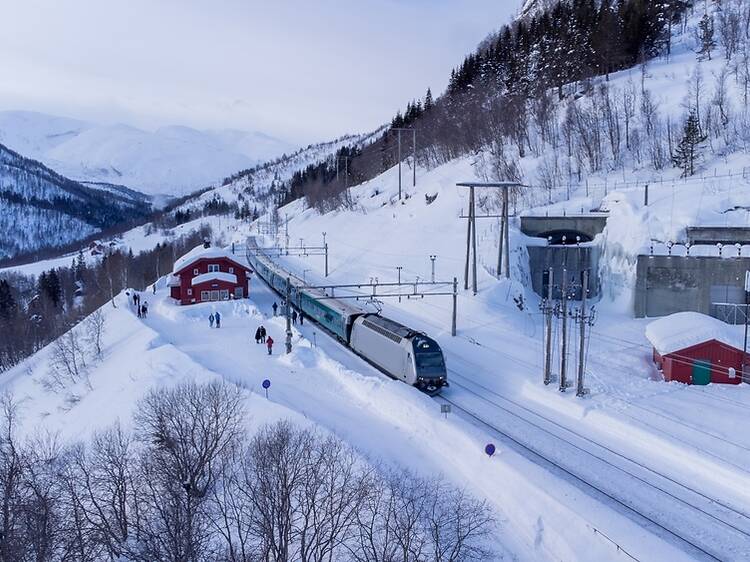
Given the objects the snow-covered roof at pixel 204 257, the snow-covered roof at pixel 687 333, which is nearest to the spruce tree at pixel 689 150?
the snow-covered roof at pixel 687 333

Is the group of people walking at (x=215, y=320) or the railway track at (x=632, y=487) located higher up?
the group of people walking at (x=215, y=320)

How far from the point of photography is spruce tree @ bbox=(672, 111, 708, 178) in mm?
52594

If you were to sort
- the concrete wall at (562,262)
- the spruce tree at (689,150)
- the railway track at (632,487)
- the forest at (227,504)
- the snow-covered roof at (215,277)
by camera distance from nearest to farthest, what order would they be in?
the forest at (227,504)
the railway track at (632,487)
the concrete wall at (562,262)
the snow-covered roof at (215,277)
the spruce tree at (689,150)

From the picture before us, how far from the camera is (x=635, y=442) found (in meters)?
21.5

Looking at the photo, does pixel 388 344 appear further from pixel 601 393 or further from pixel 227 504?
pixel 227 504

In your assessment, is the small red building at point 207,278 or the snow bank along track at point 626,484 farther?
the small red building at point 207,278

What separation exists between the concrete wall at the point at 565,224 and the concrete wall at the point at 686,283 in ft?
24.9

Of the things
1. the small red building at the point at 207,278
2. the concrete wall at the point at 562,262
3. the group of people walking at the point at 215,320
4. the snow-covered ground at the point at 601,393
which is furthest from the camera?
the small red building at the point at 207,278

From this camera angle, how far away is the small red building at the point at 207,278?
162 feet

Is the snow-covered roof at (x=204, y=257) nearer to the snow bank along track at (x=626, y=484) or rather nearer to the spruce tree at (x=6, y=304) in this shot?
the snow bank along track at (x=626, y=484)

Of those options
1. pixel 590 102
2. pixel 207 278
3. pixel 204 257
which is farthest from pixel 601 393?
pixel 590 102

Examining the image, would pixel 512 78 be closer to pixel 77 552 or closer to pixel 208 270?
pixel 208 270

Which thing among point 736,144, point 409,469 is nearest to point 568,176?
point 736,144

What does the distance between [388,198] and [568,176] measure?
27441 millimetres
